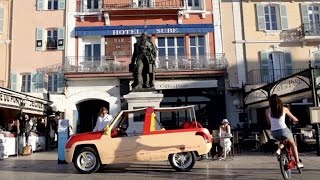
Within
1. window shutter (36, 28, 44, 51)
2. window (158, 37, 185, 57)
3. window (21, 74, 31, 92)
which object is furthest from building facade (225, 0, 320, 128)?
window (21, 74, 31, 92)

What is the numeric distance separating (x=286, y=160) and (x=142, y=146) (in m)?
3.58

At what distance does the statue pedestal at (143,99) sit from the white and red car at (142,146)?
3.12m

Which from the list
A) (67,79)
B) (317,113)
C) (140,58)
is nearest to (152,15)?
(67,79)

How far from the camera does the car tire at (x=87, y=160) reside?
1000 cm

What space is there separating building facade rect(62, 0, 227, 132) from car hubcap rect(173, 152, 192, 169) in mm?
14338

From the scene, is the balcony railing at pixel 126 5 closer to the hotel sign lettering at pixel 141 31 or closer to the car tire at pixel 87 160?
the hotel sign lettering at pixel 141 31

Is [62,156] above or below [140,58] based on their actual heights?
below

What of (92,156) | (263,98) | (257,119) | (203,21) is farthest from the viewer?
(203,21)

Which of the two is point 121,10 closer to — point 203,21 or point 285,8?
point 203,21

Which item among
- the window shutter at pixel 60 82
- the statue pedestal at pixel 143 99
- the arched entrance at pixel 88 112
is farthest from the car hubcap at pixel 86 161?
the window shutter at pixel 60 82

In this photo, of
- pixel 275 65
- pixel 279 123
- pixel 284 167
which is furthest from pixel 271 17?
pixel 284 167

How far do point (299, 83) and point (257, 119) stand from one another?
9713 mm

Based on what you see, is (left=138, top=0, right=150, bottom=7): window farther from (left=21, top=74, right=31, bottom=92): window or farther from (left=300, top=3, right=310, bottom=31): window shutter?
(left=300, top=3, right=310, bottom=31): window shutter

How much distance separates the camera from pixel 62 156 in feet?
42.6
